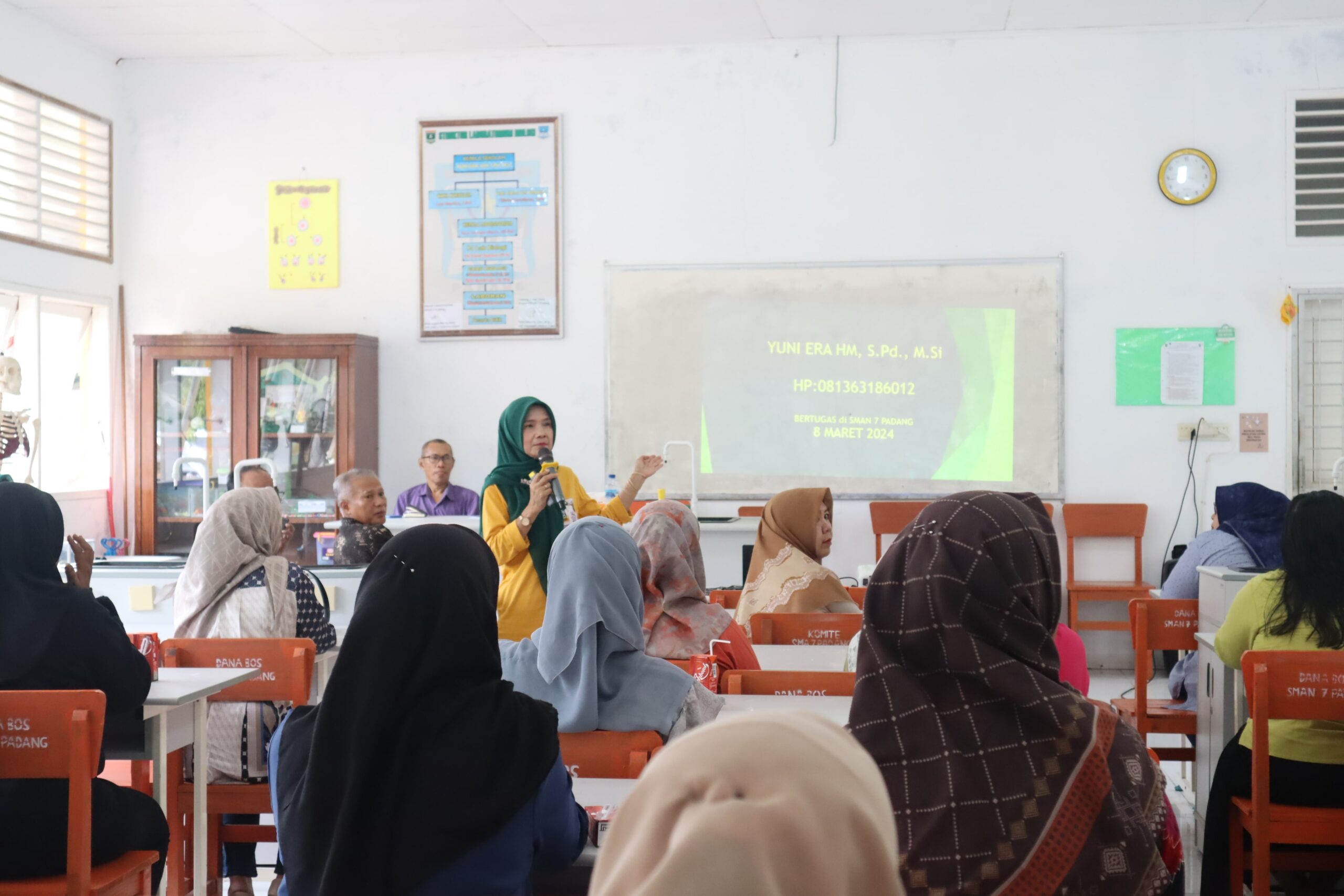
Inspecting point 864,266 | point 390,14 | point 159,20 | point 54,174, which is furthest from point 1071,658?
point 54,174

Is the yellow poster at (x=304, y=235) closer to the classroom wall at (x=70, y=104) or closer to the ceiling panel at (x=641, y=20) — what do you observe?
the classroom wall at (x=70, y=104)

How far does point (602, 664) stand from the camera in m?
2.14

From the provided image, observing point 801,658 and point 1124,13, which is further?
point 1124,13

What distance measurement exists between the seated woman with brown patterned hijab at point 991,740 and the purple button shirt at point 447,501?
4623 millimetres

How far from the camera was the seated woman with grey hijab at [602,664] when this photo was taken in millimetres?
2111

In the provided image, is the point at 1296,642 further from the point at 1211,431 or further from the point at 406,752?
the point at 1211,431

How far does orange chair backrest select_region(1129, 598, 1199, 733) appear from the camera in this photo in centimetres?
315

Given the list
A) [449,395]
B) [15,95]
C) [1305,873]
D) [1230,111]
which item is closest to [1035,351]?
[1230,111]

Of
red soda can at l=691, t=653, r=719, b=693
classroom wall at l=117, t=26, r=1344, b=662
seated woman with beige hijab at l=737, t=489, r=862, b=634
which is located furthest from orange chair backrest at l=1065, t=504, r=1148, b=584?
red soda can at l=691, t=653, r=719, b=693

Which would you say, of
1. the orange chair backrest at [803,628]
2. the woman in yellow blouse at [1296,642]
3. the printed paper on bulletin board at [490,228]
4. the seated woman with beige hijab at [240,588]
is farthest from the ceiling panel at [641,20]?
the woman in yellow blouse at [1296,642]

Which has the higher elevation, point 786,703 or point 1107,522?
point 1107,522

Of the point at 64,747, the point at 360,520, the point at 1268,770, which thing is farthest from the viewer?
the point at 360,520

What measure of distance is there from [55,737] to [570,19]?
14.8 ft

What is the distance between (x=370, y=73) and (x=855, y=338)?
3.00m
